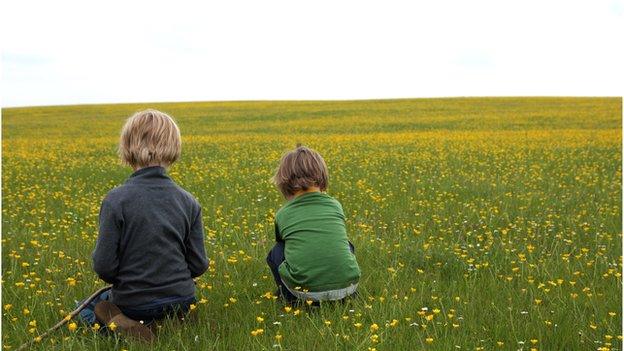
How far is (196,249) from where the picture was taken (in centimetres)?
383

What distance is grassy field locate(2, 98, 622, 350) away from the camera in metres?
3.69

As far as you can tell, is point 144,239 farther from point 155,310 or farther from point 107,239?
point 155,310

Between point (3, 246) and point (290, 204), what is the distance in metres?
3.40

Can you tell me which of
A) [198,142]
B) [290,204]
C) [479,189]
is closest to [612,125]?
[198,142]

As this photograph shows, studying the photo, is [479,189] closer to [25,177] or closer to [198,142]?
[25,177]

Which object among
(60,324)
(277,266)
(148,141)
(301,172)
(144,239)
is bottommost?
(60,324)

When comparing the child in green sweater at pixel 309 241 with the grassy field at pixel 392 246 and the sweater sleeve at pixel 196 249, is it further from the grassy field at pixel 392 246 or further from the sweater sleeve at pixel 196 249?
the sweater sleeve at pixel 196 249

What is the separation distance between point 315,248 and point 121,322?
48.1 inches

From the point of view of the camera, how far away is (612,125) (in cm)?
2427

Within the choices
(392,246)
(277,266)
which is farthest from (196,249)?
(392,246)

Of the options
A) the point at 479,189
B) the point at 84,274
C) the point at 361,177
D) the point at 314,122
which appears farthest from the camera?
the point at 314,122

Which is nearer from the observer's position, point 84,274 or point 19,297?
point 19,297

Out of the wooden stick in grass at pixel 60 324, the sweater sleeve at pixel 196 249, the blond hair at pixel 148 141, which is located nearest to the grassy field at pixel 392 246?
the wooden stick in grass at pixel 60 324

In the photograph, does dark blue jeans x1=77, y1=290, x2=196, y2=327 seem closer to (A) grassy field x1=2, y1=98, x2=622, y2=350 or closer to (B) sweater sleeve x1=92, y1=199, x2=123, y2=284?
(A) grassy field x1=2, y1=98, x2=622, y2=350
